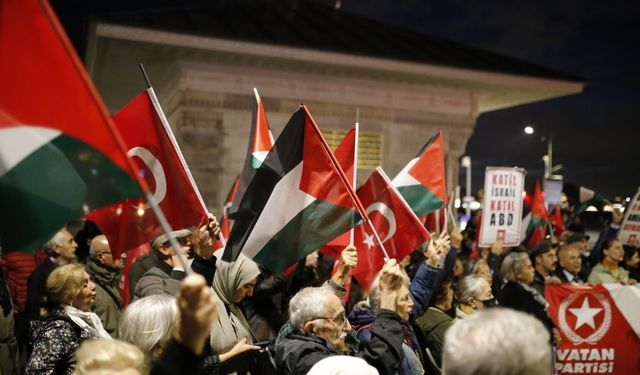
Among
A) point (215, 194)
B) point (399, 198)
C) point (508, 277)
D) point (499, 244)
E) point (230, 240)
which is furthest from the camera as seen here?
point (215, 194)

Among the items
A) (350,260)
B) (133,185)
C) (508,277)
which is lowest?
(508,277)

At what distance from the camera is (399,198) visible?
571 cm

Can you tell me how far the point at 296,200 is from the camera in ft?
15.6

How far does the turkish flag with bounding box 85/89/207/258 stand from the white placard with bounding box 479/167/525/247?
14.6 feet

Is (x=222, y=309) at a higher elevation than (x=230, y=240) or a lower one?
lower

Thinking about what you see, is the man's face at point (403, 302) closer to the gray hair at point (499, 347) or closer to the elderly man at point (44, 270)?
the gray hair at point (499, 347)

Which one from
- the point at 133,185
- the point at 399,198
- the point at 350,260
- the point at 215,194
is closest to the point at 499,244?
the point at 399,198

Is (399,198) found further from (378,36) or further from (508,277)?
(378,36)

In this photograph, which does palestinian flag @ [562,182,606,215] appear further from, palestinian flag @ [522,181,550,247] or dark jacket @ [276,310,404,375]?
dark jacket @ [276,310,404,375]

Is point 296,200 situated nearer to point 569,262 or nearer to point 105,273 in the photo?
point 105,273

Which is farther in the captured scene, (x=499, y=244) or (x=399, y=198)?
(x=499, y=244)

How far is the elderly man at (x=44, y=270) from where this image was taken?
5.96m

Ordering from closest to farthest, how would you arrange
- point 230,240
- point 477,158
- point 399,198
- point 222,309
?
point 222,309, point 230,240, point 399,198, point 477,158

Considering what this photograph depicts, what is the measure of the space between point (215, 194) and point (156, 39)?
3.25 m
